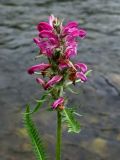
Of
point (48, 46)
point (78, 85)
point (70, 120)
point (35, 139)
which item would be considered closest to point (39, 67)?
point (48, 46)

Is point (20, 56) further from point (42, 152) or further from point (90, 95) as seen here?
point (42, 152)

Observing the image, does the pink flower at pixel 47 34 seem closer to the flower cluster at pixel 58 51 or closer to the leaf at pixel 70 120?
the flower cluster at pixel 58 51

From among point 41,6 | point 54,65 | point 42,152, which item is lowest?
point 41,6

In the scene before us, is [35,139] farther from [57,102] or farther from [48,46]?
[48,46]

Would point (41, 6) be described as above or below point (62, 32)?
below

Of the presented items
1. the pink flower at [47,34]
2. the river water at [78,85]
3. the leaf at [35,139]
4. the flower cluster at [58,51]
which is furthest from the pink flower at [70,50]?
the river water at [78,85]

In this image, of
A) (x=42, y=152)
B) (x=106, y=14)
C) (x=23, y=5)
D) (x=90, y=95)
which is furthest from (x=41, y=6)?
(x=42, y=152)
